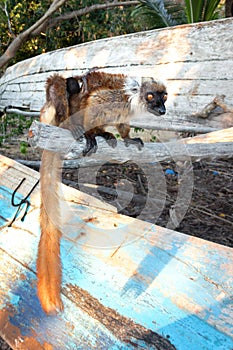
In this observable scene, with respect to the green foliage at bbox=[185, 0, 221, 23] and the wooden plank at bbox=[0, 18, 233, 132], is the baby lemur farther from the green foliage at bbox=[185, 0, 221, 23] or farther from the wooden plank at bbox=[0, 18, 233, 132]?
the green foliage at bbox=[185, 0, 221, 23]

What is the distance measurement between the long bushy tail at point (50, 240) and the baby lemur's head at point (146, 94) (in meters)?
0.54

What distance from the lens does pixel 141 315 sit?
1272 millimetres

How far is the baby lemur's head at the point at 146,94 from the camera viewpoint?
6.52 feet

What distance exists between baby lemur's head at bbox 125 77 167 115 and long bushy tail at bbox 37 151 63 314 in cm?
54

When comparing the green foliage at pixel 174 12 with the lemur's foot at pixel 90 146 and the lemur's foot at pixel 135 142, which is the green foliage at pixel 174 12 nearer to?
the lemur's foot at pixel 135 142

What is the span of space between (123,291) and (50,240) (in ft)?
1.20

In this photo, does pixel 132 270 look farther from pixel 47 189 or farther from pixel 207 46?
pixel 207 46

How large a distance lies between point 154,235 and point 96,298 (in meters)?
0.37

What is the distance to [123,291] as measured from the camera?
1.39 m

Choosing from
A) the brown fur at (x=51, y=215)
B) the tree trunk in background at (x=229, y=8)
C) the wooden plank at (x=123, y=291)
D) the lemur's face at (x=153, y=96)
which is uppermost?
the tree trunk in background at (x=229, y=8)

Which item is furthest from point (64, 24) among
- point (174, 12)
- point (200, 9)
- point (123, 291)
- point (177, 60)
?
point (123, 291)

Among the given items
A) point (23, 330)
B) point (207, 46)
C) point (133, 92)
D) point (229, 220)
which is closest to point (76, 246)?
point (23, 330)

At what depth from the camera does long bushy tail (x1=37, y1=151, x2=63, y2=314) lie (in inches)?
53.9

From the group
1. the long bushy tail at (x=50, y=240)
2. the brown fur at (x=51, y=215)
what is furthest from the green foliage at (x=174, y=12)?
the long bushy tail at (x=50, y=240)
